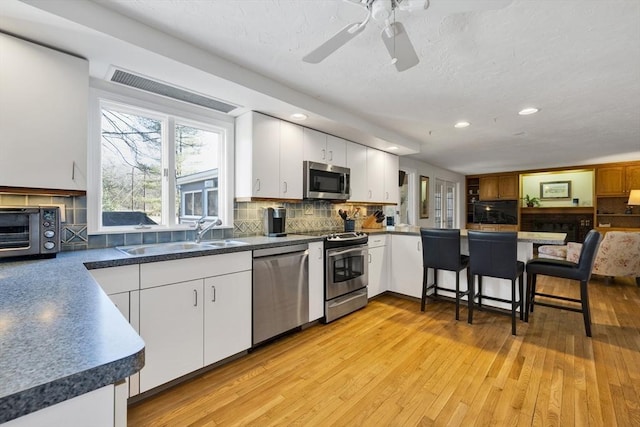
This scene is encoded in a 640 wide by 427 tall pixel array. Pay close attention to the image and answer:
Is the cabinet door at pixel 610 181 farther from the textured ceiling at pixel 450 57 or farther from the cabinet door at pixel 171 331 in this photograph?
the cabinet door at pixel 171 331

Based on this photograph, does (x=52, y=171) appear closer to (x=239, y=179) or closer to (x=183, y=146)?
(x=183, y=146)

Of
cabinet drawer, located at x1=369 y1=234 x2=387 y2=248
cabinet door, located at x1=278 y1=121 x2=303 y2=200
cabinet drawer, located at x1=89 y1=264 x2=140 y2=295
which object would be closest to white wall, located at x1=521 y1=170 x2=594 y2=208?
cabinet drawer, located at x1=369 y1=234 x2=387 y2=248

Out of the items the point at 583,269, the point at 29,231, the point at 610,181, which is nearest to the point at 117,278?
the point at 29,231

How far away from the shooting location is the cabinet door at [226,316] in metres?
2.10

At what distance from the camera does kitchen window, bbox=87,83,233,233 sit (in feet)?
7.30

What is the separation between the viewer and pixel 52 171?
1668 mm

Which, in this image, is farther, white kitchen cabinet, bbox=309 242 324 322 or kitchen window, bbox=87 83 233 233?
white kitchen cabinet, bbox=309 242 324 322

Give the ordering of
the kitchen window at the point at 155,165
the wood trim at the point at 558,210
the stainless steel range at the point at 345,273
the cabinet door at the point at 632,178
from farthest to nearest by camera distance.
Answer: the wood trim at the point at 558,210
the cabinet door at the point at 632,178
the stainless steel range at the point at 345,273
the kitchen window at the point at 155,165

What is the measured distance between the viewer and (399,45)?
1.54 meters

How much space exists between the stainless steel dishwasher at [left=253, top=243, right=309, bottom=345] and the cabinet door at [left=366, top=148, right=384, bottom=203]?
70.3 inches

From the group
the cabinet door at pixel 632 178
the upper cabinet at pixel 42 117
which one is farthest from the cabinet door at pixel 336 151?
the cabinet door at pixel 632 178

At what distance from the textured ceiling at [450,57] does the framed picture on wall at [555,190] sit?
431cm

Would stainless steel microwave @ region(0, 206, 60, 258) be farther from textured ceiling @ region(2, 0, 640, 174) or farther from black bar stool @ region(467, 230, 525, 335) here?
black bar stool @ region(467, 230, 525, 335)

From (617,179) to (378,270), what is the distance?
6.49 metres
